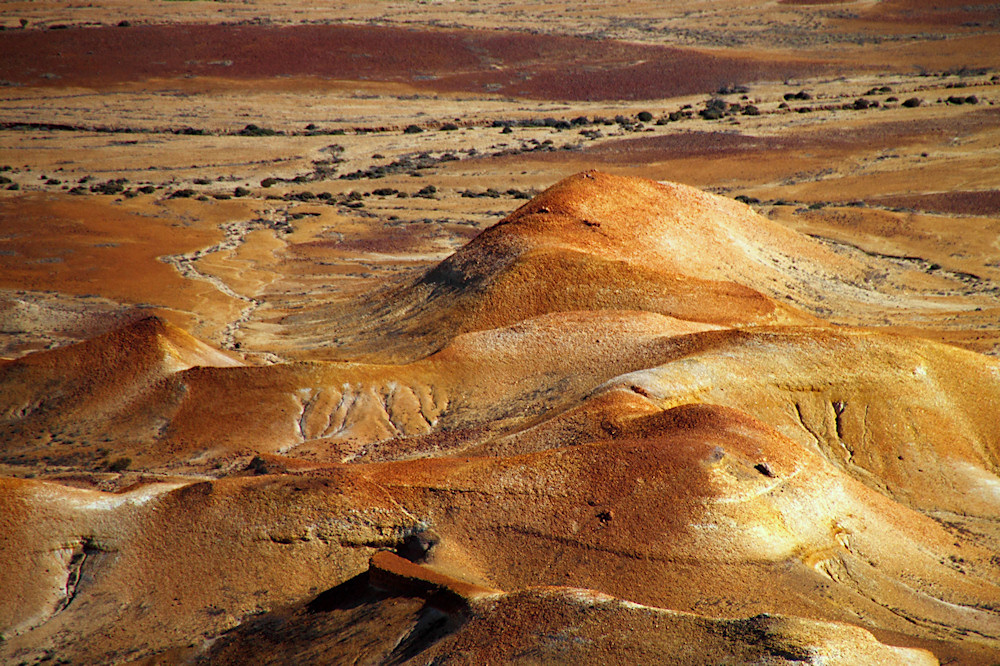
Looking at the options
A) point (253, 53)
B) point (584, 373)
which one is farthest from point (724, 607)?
point (253, 53)

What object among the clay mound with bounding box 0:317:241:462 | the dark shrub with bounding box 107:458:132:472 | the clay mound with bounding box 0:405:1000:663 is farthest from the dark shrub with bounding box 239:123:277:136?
the clay mound with bounding box 0:405:1000:663

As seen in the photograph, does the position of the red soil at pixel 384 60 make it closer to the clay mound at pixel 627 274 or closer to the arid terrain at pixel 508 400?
the arid terrain at pixel 508 400

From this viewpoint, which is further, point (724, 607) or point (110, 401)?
point (110, 401)

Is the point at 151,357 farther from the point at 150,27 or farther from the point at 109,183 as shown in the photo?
the point at 150,27

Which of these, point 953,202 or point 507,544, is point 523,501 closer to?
point 507,544

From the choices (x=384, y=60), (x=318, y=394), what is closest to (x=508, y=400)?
(x=318, y=394)

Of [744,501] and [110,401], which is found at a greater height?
[744,501]

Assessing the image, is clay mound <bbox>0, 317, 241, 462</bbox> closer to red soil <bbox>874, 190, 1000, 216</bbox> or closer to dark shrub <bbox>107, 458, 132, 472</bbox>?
dark shrub <bbox>107, 458, 132, 472</bbox>
